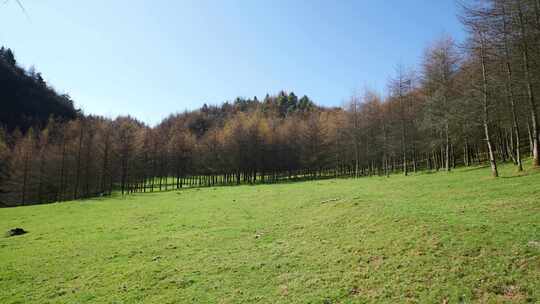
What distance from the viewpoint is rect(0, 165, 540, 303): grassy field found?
7473 mm

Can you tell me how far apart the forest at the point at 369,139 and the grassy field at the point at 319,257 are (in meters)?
10.3

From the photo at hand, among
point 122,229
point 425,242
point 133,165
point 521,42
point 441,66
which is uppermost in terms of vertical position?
point 441,66

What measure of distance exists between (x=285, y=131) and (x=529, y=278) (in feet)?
252

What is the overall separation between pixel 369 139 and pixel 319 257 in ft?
158

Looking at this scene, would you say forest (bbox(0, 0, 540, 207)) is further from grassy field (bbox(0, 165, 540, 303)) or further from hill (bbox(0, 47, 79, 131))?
hill (bbox(0, 47, 79, 131))

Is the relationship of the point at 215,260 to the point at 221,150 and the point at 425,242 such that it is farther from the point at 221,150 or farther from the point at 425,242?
the point at 221,150

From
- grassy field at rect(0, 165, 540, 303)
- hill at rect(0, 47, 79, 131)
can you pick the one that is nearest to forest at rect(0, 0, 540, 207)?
grassy field at rect(0, 165, 540, 303)

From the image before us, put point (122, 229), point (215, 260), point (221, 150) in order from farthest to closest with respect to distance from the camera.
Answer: point (221, 150)
point (122, 229)
point (215, 260)

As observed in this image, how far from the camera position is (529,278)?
6691 mm

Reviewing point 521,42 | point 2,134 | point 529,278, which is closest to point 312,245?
point 529,278

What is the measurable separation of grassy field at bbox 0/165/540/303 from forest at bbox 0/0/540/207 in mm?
10297

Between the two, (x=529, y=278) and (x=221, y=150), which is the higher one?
(x=221, y=150)

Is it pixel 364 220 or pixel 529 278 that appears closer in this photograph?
pixel 529 278

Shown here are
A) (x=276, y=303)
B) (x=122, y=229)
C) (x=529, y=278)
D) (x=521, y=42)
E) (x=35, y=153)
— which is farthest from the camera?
(x=35, y=153)
